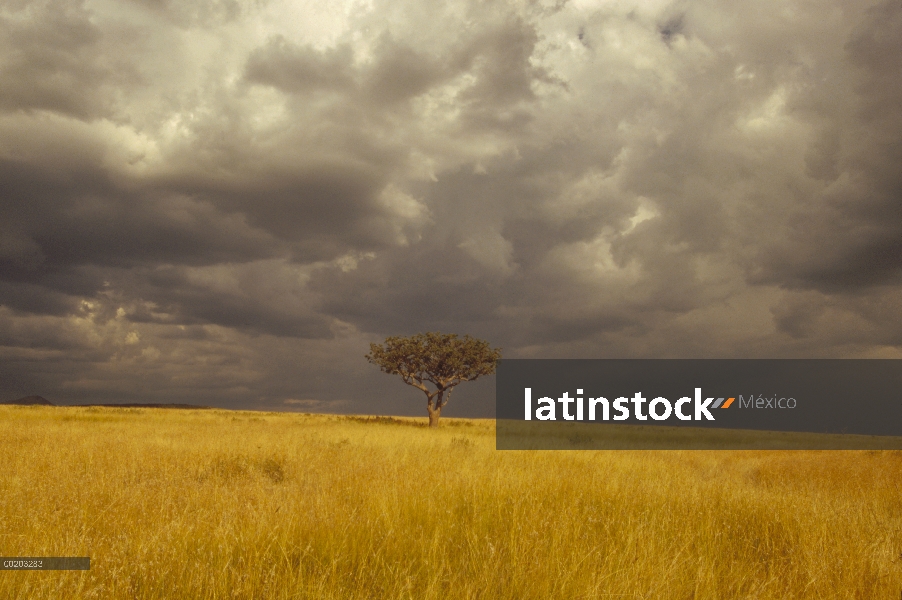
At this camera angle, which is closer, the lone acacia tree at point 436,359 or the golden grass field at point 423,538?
the golden grass field at point 423,538

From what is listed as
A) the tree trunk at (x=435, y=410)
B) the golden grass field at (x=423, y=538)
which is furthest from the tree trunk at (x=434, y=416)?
the golden grass field at (x=423, y=538)

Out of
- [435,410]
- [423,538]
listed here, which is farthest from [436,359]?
[423,538]

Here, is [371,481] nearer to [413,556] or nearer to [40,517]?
[413,556]

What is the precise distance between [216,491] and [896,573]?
8.70 meters

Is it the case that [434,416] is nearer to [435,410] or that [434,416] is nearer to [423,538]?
[435,410]

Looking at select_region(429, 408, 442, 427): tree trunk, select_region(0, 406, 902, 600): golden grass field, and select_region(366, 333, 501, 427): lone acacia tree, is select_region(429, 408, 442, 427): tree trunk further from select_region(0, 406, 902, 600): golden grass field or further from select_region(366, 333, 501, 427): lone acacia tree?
select_region(0, 406, 902, 600): golden grass field

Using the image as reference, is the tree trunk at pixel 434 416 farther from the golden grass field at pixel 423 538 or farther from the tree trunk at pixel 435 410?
the golden grass field at pixel 423 538

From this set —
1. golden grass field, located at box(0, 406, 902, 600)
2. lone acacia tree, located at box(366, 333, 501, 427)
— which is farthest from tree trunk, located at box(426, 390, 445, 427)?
golden grass field, located at box(0, 406, 902, 600)

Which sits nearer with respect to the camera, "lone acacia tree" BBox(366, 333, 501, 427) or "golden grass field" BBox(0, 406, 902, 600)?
"golden grass field" BBox(0, 406, 902, 600)

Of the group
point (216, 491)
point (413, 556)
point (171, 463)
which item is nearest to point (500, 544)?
point (413, 556)

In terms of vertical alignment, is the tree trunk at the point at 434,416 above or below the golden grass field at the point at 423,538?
below

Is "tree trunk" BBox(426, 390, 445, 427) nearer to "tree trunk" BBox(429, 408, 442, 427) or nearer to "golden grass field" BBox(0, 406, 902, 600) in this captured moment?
"tree trunk" BBox(429, 408, 442, 427)

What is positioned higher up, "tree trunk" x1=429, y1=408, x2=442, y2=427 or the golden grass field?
the golden grass field

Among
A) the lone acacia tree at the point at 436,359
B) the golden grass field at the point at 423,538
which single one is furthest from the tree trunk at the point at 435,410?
the golden grass field at the point at 423,538
